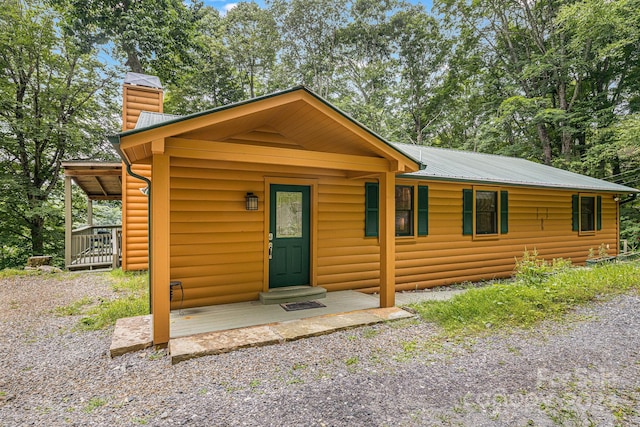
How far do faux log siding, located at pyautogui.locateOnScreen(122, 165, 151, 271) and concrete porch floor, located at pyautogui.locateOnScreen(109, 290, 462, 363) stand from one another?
4.43 meters

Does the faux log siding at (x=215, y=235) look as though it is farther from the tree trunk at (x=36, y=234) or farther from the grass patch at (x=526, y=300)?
the tree trunk at (x=36, y=234)

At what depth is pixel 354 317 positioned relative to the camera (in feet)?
14.2

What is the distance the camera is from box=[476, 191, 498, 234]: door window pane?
757 centimetres

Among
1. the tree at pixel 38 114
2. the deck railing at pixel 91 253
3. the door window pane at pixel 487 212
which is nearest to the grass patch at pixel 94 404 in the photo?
the deck railing at pixel 91 253

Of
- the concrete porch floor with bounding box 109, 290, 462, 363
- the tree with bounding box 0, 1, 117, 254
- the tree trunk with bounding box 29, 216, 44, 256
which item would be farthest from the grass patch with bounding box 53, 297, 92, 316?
the tree trunk with bounding box 29, 216, 44, 256

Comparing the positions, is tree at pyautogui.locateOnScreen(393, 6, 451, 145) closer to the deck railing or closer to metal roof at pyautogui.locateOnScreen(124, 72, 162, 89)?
metal roof at pyautogui.locateOnScreen(124, 72, 162, 89)

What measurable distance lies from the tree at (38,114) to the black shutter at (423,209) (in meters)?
12.1

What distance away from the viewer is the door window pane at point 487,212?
24.8ft

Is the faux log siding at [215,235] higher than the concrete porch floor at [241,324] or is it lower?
higher

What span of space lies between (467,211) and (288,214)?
4.33 meters

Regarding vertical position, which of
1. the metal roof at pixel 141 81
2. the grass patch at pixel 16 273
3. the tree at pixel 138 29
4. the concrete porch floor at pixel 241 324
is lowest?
the grass patch at pixel 16 273

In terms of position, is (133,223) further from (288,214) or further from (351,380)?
(351,380)

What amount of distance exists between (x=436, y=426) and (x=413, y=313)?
2.48 metres

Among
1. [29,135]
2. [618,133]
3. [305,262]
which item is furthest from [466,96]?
[29,135]
